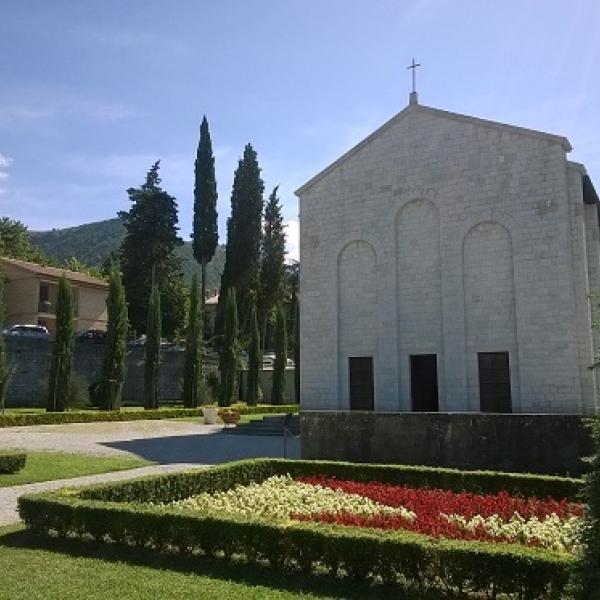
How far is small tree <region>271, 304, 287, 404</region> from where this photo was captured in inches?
1714

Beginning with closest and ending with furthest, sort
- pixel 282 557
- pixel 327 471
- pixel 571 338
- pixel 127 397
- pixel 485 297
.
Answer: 1. pixel 282 557
2. pixel 327 471
3. pixel 571 338
4. pixel 485 297
5. pixel 127 397

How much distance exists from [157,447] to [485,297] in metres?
12.3

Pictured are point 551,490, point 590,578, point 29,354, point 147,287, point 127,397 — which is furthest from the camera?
point 147,287

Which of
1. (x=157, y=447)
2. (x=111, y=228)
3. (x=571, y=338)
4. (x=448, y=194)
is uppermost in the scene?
(x=111, y=228)

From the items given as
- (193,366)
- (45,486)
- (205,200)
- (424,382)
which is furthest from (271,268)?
(45,486)

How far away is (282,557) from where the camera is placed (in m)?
7.24

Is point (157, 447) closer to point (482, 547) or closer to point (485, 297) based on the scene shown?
point (485, 297)

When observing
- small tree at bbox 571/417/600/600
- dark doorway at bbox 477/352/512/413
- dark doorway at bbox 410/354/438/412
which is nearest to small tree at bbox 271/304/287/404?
dark doorway at bbox 410/354/438/412

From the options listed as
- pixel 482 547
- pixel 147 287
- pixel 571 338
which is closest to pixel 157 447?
pixel 571 338

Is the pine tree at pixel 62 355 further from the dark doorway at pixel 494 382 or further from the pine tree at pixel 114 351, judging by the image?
the dark doorway at pixel 494 382

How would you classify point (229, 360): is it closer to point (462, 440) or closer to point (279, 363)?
point (279, 363)

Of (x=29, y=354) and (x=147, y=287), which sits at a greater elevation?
(x=147, y=287)

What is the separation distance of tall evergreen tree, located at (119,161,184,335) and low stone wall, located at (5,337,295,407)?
8.02 metres

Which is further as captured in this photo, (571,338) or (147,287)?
(147,287)
